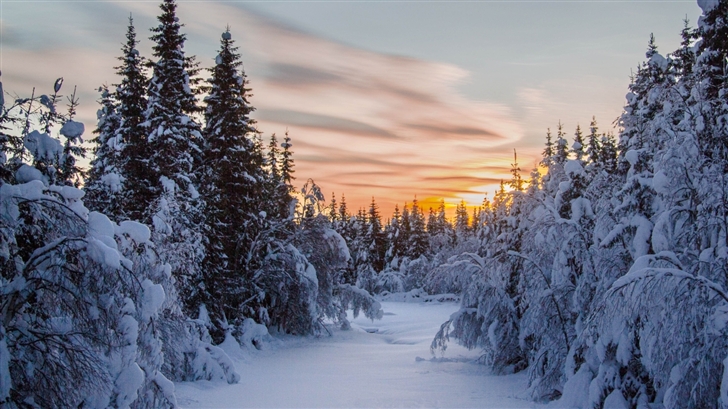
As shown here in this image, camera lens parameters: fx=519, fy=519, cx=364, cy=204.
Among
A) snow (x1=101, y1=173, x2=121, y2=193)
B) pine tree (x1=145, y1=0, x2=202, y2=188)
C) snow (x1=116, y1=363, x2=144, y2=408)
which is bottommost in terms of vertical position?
snow (x1=116, y1=363, x2=144, y2=408)

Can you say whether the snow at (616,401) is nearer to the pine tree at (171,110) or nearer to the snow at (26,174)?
the snow at (26,174)

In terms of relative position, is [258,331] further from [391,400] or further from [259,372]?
[391,400]

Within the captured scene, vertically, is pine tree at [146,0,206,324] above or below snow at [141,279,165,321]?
above

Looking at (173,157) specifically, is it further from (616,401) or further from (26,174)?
(616,401)

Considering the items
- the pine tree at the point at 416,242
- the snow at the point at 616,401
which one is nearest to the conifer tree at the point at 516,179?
the snow at the point at 616,401

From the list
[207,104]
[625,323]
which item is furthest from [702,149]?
[207,104]

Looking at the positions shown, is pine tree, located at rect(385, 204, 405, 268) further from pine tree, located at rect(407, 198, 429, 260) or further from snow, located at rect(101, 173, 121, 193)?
snow, located at rect(101, 173, 121, 193)

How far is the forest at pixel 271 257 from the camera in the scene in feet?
17.8

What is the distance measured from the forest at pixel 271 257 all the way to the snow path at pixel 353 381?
2.32ft

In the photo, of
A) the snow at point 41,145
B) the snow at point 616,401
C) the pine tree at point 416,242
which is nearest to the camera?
the snow at point 41,145

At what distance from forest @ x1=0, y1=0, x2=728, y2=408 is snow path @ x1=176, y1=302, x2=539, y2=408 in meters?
0.71

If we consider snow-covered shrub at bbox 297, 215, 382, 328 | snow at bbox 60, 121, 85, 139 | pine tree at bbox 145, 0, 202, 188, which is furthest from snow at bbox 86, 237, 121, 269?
snow-covered shrub at bbox 297, 215, 382, 328

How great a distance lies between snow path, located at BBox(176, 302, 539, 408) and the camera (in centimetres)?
1087

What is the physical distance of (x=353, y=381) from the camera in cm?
1325
